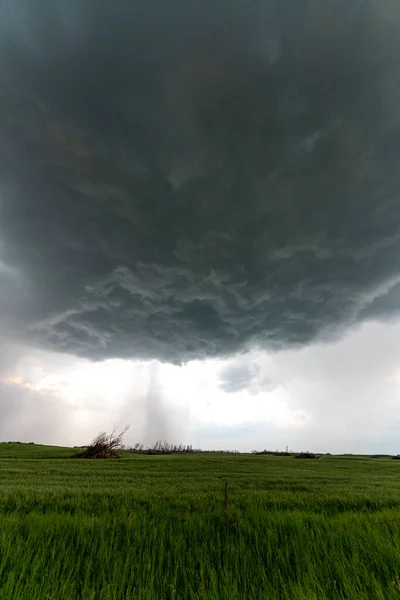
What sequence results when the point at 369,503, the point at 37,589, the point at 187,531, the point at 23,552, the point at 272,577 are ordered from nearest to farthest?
the point at 37,589, the point at 272,577, the point at 23,552, the point at 187,531, the point at 369,503

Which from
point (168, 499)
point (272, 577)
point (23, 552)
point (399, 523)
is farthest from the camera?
point (168, 499)

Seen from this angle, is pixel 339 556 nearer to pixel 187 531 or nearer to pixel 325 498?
pixel 187 531

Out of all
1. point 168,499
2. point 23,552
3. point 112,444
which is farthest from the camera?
point 112,444

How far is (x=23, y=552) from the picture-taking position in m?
5.16

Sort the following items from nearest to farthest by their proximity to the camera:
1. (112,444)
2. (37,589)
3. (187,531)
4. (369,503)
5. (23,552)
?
(37,589) → (23,552) → (187,531) → (369,503) → (112,444)

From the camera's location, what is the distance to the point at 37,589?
4.04 meters

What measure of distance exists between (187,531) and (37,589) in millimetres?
3165

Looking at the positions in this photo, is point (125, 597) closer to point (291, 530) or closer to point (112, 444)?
point (291, 530)

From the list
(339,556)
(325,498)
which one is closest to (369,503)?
(325,498)

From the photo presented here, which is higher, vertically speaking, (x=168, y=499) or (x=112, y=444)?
(x=112, y=444)

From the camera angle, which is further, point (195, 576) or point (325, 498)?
point (325, 498)

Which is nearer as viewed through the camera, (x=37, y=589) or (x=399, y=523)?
(x=37, y=589)

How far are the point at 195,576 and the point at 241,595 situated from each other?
3.08ft

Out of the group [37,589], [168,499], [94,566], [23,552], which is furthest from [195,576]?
[168,499]
